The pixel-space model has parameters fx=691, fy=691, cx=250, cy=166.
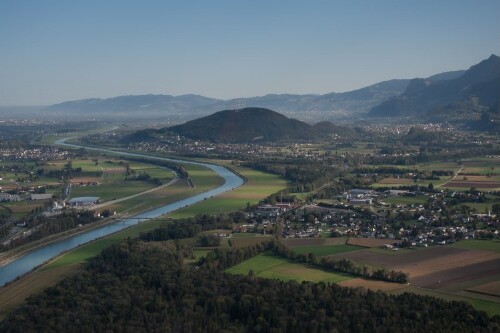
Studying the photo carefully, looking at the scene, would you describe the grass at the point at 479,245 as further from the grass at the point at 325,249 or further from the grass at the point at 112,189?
the grass at the point at 112,189

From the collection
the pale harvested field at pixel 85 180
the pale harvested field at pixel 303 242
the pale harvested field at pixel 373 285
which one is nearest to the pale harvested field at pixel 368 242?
the pale harvested field at pixel 303 242

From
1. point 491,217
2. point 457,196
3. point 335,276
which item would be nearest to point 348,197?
point 457,196

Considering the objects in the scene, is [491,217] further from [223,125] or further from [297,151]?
[223,125]

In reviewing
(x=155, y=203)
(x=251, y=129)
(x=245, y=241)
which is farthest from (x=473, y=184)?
(x=251, y=129)

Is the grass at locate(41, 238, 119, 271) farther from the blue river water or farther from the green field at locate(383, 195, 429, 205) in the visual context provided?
the green field at locate(383, 195, 429, 205)

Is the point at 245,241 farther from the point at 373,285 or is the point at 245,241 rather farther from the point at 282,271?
the point at 373,285

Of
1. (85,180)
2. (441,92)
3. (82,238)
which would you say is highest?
(441,92)
